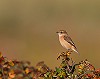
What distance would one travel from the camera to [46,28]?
89.0 feet

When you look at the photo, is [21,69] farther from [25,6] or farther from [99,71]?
[25,6]

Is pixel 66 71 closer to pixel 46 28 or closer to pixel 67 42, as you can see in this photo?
pixel 67 42

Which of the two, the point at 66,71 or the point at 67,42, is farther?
the point at 67,42

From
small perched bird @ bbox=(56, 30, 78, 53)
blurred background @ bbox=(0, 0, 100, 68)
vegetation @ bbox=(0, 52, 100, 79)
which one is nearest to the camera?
vegetation @ bbox=(0, 52, 100, 79)

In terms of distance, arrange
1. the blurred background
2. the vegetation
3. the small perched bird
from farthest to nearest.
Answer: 1. the blurred background
2. the small perched bird
3. the vegetation

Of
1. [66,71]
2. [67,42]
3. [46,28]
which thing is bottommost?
[66,71]

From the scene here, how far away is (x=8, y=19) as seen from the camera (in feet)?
103

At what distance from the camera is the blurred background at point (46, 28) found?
20359mm

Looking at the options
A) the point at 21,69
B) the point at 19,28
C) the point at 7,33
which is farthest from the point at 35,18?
the point at 21,69

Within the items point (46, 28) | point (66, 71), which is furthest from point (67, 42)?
point (46, 28)

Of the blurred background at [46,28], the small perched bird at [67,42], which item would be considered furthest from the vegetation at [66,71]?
the blurred background at [46,28]

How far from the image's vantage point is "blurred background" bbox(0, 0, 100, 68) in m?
20.4

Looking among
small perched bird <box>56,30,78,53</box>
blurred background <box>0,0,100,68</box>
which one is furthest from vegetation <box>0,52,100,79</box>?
blurred background <box>0,0,100,68</box>

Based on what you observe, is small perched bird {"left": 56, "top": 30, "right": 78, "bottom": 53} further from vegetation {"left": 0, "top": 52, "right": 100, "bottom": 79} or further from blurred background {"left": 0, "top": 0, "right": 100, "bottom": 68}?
blurred background {"left": 0, "top": 0, "right": 100, "bottom": 68}
